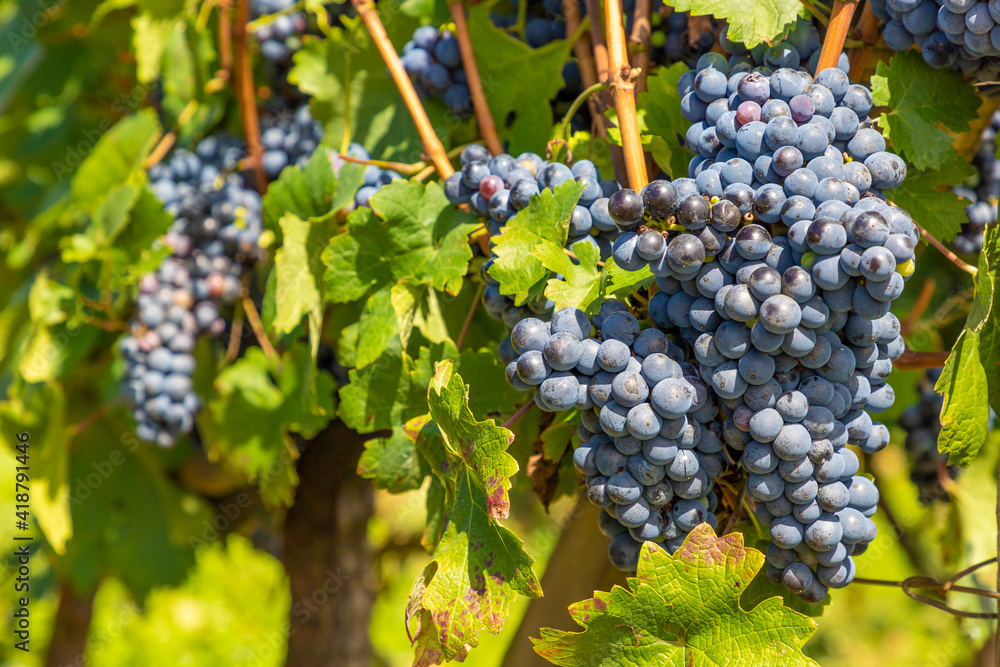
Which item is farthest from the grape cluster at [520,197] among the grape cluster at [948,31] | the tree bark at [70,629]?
the tree bark at [70,629]

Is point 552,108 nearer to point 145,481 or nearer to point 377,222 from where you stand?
point 377,222

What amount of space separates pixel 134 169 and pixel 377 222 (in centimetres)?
79

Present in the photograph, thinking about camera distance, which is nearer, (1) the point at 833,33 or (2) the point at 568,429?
(1) the point at 833,33

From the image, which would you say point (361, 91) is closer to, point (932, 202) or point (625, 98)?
point (625, 98)

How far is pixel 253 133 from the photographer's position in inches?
58.9

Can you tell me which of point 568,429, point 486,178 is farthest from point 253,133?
point 568,429

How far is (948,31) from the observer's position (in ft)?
2.52

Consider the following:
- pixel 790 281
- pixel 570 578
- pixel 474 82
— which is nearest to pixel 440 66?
pixel 474 82

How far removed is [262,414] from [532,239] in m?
0.88

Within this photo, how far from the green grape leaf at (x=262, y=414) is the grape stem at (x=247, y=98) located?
358 millimetres

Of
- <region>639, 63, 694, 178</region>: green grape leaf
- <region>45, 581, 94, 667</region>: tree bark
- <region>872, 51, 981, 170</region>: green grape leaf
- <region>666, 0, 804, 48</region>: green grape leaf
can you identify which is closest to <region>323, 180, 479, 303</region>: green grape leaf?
<region>639, 63, 694, 178</region>: green grape leaf

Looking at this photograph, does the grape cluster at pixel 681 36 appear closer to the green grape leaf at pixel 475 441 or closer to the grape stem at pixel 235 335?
the green grape leaf at pixel 475 441

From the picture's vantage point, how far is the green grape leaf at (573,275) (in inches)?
29.6

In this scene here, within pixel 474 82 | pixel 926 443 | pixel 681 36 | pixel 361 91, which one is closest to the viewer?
pixel 681 36
